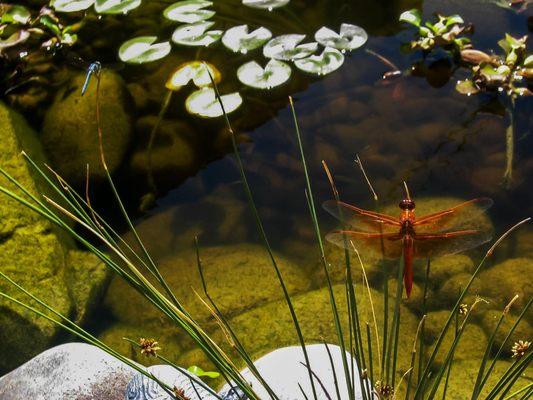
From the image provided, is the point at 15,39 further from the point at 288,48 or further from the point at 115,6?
the point at 288,48

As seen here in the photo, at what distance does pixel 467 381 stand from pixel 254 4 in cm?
248

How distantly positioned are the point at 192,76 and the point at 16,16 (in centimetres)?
117

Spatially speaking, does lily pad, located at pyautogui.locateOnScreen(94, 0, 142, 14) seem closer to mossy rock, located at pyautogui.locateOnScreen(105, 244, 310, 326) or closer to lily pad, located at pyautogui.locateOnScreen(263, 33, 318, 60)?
lily pad, located at pyautogui.locateOnScreen(263, 33, 318, 60)

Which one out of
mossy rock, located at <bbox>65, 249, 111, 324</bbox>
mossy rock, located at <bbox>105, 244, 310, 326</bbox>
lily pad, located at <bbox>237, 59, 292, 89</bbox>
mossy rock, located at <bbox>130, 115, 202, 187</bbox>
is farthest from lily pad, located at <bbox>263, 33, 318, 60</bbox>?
mossy rock, located at <bbox>65, 249, 111, 324</bbox>

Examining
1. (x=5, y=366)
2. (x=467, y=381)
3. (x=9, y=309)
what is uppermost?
(x=9, y=309)

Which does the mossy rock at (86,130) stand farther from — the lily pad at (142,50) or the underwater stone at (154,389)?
the underwater stone at (154,389)

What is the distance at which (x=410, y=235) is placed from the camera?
195 centimetres

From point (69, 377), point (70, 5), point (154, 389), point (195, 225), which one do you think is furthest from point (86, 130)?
point (154, 389)

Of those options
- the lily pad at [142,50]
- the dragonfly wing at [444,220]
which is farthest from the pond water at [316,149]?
the dragonfly wing at [444,220]

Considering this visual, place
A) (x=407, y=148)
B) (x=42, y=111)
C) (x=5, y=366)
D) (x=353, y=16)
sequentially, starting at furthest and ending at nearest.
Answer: (x=353, y=16) < (x=42, y=111) < (x=407, y=148) < (x=5, y=366)

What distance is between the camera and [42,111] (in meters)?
3.41

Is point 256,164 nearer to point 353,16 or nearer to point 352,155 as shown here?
point 352,155

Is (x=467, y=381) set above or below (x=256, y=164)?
below

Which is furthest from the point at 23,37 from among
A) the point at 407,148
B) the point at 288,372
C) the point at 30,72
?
the point at 288,372
